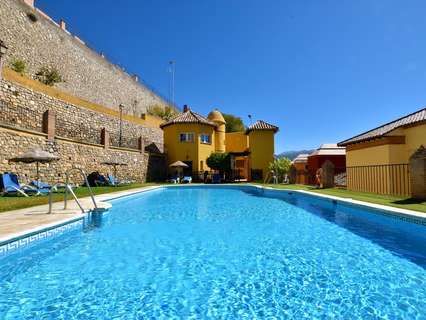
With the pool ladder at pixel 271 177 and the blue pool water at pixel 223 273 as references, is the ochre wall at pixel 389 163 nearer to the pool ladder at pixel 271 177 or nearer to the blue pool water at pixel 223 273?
the blue pool water at pixel 223 273

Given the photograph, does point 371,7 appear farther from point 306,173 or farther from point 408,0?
point 306,173

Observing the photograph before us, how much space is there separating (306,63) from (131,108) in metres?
28.4

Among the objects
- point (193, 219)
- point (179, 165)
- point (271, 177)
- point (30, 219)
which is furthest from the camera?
point (179, 165)

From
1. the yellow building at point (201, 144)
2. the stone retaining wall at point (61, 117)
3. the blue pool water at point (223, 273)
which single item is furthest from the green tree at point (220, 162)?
the blue pool water at point (223, 273)

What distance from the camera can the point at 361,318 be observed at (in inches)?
119

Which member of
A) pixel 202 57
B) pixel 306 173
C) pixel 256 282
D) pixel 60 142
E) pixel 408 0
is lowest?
pixel 256 282

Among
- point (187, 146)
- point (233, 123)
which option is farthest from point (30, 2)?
point (233, 123)

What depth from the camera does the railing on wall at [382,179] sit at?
1236cm

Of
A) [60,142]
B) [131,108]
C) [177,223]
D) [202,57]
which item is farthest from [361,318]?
[131,108]

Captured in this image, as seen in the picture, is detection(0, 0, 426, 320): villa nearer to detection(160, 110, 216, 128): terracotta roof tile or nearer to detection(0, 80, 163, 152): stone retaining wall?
detection(0, 80, 163, 152): stone retaining wall

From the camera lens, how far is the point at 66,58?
97.6ft

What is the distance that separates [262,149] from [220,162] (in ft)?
14.3

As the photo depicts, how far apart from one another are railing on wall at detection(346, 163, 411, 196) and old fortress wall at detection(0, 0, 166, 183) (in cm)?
1720

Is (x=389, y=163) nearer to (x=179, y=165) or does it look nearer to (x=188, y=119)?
(x=179, y=165)
